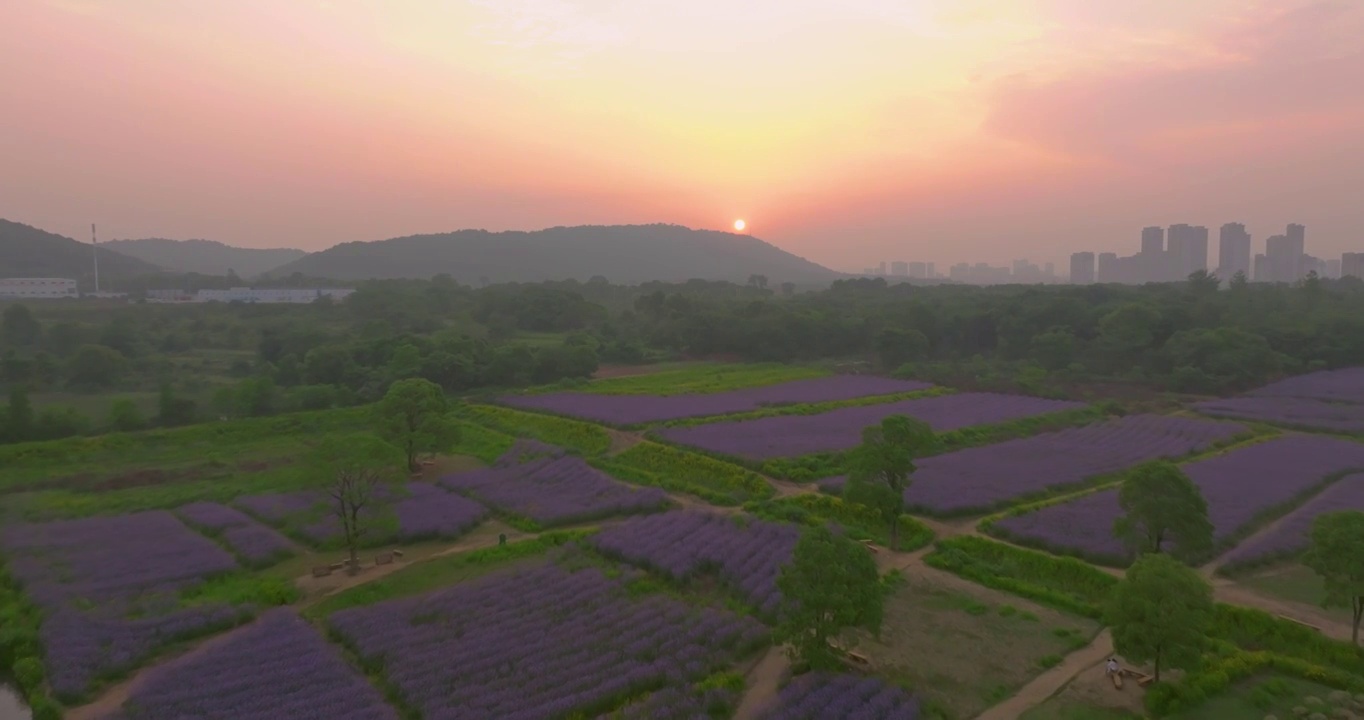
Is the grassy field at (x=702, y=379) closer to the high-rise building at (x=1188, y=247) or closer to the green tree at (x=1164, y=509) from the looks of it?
the green tree at (x=1164, y=509)

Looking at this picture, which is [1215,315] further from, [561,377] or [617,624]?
[617,624]

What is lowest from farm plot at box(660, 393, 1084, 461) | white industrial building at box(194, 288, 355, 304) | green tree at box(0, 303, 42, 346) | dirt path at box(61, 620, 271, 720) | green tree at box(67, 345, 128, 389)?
dirt path at box(61, 620, 271, 720)

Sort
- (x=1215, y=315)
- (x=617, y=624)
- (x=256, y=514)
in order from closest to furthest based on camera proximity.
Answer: (x=617, y=624)
(x=256, y=514)
(x=1215, y=315)

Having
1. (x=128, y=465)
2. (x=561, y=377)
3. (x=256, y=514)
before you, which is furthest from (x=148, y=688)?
A: (x=561, y=377)

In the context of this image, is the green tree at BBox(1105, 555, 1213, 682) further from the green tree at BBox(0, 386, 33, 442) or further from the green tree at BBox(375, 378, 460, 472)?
the green tree at BBox(0, 386, 33, 442)

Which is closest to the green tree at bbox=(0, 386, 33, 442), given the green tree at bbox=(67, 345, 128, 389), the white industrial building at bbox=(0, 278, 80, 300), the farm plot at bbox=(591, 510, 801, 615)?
the green tree at bbox=(67, 345, 128, 389)

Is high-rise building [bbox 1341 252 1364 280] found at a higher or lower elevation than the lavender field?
higher

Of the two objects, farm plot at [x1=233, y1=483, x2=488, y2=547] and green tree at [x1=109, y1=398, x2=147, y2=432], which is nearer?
farm plot at [x1=233, y1=483, x2=488, y2=547]

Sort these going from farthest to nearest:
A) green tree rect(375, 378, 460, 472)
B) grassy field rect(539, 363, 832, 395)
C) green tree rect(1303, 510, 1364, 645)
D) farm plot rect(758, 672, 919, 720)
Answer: grassy field rect(539, 363, 832, 395) < green tree rect(375, 378, 460, 472) < green tree rect(1303, 510, 1364, 645) < farm plot rect(758, 672, 919, 720)
